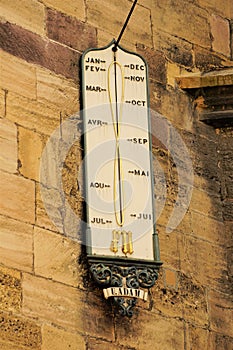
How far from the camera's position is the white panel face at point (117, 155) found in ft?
30.7

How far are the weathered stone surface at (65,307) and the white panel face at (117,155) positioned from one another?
0.97 feet

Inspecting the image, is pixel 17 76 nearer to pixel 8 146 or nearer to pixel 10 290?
pixel 8 146

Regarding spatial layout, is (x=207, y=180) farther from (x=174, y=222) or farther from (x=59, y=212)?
(x=59, y=212)

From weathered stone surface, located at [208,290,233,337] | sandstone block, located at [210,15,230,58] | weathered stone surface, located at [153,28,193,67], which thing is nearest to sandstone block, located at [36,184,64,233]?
weathered stone surface, located at [208,290,233,337]

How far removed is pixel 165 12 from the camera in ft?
33.9

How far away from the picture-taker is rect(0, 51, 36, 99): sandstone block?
924 cm

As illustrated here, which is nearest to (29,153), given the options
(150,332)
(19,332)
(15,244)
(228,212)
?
(15,244)

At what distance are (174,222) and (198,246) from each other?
0.69 ft

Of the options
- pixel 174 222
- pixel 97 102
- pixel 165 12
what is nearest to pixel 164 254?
pixel 174 222

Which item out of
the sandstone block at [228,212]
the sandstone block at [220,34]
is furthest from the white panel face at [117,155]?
the sandstone block at [220,34]

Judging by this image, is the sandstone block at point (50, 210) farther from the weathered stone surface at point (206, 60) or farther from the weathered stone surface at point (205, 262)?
the weathered stone surface at point (206, 60)

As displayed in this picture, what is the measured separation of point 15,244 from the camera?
8898 mm

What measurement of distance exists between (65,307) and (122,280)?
0.39 meters

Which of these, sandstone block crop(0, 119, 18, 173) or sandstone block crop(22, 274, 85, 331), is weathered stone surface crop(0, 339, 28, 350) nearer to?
sandstone block crop(22, 274, 85, 331)
